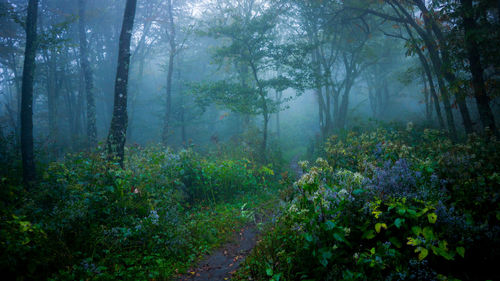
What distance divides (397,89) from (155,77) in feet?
113

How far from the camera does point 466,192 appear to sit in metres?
3.56

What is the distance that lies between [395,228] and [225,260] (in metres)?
3.28

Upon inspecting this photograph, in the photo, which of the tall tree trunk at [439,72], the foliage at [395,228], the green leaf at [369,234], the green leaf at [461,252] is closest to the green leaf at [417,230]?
the foliage at [395,228]

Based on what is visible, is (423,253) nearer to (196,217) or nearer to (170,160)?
(196,217)

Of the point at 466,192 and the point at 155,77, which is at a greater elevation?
the point at 155,77

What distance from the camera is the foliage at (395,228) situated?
2842 millimetres

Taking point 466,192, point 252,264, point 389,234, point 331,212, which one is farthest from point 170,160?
point 466,192

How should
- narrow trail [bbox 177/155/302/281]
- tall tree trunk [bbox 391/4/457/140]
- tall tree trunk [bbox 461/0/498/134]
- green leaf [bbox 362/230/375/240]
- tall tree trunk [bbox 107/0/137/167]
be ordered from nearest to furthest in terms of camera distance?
green leaf [bbox 362/230/375/240], narrow trail [bbox 177/155/302/281], tall tree trunk [bbox 461/0/498/134], tall tree trunk [bbox 107/0/137/167], tall tree trunk [bbox 391/4/457/140]

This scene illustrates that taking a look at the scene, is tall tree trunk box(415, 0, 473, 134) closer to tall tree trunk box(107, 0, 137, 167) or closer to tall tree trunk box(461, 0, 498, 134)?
tall tree trunk box(461, 0, 498, 134)

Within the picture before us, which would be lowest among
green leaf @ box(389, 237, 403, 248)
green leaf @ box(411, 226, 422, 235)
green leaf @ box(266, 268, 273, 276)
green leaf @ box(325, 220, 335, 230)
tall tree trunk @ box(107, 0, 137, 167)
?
green leaf @ box(266, 268, 273, 276)

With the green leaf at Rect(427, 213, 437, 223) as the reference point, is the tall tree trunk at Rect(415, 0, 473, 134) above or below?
above

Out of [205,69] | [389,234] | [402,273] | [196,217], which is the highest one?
[205,69]

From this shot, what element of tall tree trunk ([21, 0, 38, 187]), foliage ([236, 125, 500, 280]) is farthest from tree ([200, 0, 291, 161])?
foliage ([236, 125, 500, 280])

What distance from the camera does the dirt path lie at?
4550mm
